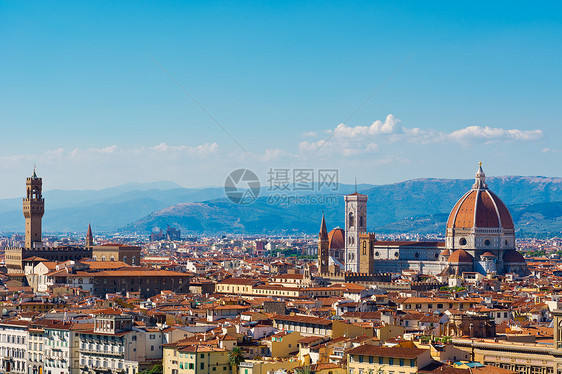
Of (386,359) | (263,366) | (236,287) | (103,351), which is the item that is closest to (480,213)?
(236,287)

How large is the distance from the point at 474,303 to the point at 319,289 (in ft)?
67.3

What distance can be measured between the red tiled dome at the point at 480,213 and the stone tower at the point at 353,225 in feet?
34.2

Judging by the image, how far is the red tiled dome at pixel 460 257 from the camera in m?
119

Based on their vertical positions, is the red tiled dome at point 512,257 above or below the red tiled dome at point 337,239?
below

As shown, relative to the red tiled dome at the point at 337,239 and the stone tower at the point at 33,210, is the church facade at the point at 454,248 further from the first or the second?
the stone tower at the point at 33,210

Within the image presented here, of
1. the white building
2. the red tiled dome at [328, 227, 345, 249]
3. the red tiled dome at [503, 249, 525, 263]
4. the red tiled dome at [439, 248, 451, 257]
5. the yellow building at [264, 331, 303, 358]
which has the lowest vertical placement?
the white building

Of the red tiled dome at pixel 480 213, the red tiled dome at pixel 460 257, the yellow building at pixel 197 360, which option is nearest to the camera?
the yellow building at pixel 197 360

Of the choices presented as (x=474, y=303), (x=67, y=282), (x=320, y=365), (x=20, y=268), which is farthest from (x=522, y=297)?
(x=20, y=268)

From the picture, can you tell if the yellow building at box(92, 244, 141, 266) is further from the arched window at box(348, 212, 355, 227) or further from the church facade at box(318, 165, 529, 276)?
the arched window at box(348, 212, 355, 227)

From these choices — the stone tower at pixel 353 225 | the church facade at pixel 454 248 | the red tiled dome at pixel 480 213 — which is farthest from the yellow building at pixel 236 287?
the red tiled dome at pixel 480 213

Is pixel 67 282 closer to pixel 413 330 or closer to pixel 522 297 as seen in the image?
pixel 522 297

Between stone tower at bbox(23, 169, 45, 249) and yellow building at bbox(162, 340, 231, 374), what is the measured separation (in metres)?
67.2

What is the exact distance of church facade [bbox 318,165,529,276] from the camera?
120m

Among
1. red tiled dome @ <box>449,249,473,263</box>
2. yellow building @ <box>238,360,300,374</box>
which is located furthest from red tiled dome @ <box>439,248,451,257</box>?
yellow building @ <box>238,360,300,374</box>
